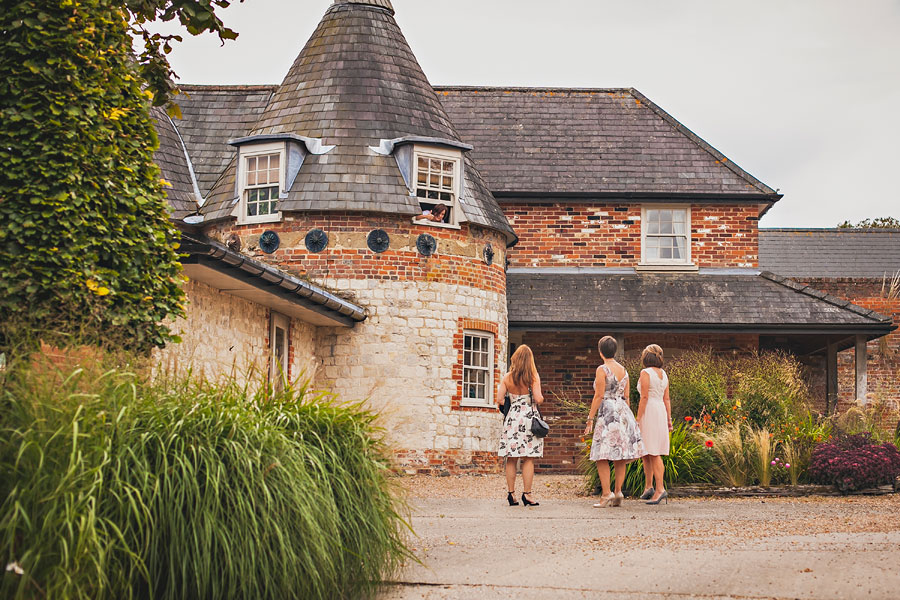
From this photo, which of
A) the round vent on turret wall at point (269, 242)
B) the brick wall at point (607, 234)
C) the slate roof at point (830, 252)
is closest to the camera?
the round vent on turret wall at point (269, 242)

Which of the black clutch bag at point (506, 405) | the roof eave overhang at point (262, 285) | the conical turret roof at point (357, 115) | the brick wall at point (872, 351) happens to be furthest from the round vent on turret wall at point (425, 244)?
the brick wall at point (872, 351)

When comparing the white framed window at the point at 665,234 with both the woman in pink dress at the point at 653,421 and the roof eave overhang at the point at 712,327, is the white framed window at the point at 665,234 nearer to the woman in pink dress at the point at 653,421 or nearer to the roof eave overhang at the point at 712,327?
the roof eave overhang at the point at 712,327

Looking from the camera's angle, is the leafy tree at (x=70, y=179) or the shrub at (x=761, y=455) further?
the shrub at (x=761, y=455)

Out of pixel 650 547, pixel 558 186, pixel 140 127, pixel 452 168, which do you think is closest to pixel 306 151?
pixel 452 168

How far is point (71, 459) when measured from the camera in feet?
17.2

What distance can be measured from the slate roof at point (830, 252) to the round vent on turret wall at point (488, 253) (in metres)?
14.9

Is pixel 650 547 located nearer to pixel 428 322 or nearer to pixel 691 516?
pixel 691 516

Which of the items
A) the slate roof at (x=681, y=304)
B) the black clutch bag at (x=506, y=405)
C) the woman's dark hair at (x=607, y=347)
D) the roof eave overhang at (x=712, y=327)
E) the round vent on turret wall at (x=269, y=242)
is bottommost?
the black clutch bag at (x=506, y=405)

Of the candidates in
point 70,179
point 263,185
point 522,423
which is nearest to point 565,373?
point 263,185

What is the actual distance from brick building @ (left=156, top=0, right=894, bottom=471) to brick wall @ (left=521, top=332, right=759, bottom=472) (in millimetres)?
41

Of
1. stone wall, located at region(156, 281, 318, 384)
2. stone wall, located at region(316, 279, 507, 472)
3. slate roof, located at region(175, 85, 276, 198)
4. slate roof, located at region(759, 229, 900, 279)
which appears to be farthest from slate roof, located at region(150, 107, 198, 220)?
slate roof, located at region(759, 229, 900, 279)

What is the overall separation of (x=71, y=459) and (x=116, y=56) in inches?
157

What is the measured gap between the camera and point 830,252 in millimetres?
32531

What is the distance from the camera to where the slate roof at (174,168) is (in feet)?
60.5
